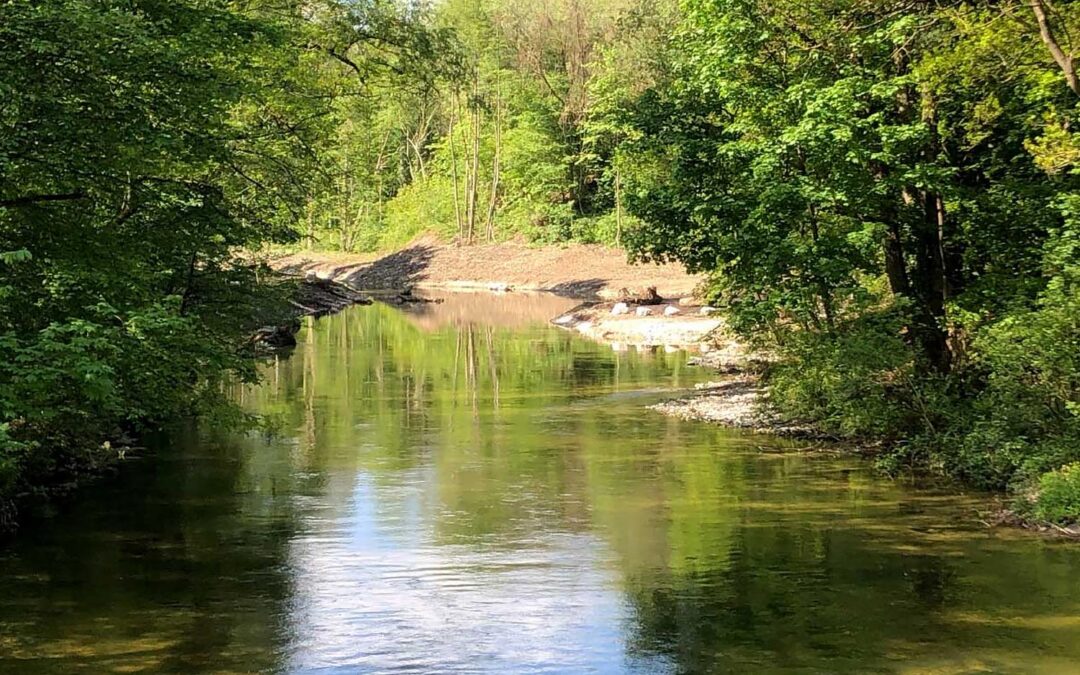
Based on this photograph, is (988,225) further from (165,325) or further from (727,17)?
(165,325)

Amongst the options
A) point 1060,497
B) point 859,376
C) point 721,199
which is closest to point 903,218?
point 859,376

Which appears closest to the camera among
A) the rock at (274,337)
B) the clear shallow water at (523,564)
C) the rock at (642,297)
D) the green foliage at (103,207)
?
the clear shallow water at (523,564)

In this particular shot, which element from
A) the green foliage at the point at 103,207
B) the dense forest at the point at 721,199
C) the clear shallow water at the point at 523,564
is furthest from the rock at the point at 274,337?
the green foliage at the point at 103,207

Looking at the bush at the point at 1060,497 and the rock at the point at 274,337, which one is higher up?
the rock at the point at 274,337

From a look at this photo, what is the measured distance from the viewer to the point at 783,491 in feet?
50.2

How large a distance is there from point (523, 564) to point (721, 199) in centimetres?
931

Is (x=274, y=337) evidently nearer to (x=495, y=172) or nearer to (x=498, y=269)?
(x=498, y=269)

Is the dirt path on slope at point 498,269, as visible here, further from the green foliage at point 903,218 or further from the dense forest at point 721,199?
the green foliage at point 903,218

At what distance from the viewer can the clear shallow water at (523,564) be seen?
366 inches

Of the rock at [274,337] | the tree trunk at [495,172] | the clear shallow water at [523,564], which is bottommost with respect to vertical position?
the clear shallow water at [523,564]

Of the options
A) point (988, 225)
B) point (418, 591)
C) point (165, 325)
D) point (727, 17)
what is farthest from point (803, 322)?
point (165, 325)

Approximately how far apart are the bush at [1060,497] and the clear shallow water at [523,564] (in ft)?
1.85

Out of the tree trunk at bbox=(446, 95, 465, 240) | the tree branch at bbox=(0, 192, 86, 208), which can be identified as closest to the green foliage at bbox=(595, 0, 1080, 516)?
the tree branch at bbox=(0, 192, 86, 208)

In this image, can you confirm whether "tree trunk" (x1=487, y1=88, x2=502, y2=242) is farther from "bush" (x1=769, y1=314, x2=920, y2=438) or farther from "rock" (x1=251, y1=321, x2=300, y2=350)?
"bush" (x1=769, y1=314, x2=920, y2=438)
